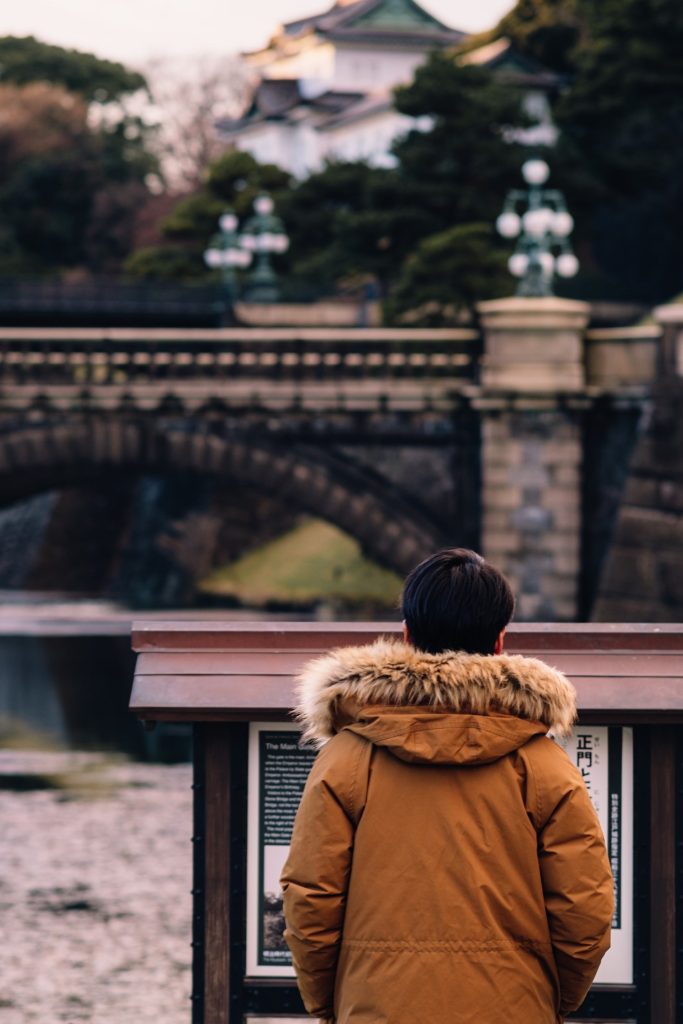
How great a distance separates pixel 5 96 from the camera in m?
69.1

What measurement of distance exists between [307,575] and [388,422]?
58.0 feet

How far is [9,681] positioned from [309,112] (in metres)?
51.3

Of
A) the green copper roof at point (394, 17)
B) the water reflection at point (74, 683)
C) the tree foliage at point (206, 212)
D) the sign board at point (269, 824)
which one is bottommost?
the water reflection at point (74, 683)

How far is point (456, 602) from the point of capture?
4176mm

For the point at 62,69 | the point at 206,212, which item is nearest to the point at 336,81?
the point at 62,69

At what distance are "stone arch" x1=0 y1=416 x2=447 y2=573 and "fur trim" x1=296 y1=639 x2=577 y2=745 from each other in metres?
22.0

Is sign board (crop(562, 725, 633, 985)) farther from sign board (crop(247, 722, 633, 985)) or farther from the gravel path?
the gravel path

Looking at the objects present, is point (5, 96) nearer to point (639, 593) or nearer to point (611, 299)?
point (611, 299)

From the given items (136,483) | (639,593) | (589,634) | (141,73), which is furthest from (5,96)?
(589,634)

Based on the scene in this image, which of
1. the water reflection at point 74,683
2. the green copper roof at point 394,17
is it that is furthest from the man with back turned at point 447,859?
the green copper roof at point 394,17

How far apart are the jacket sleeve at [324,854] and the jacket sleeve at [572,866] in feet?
1.24

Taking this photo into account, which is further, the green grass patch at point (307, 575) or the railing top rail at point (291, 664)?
the green grass patch at point (307, 575)

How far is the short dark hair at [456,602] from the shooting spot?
164 inches

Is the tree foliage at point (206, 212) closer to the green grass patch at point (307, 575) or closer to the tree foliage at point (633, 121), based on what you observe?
the green grass patch at point (307, 575)
